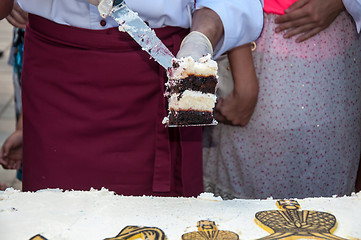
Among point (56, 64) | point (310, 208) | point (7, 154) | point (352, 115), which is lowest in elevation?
point (7, 154)

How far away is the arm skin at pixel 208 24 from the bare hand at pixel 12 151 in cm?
125

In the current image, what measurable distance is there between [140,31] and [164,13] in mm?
243

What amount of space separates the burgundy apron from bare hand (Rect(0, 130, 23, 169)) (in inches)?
23.6

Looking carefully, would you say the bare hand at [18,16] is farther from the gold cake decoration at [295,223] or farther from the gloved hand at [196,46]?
the gold cake decoration at [295,223]

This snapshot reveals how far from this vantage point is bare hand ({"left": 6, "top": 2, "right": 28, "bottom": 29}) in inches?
97.8

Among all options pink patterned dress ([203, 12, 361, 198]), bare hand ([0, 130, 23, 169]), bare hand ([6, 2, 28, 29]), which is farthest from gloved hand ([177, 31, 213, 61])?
bare hand ([0, 130, 23, 169])

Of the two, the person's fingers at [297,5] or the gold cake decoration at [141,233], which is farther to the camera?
the person's fingers at [297,5]

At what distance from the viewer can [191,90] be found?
1.72 meters

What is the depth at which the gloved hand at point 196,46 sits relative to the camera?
174 centimetres

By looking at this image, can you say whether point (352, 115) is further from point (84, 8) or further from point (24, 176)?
point (24, 176)

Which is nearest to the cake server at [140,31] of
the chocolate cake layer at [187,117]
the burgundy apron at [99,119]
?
the chocolate cake layer at [187,117]

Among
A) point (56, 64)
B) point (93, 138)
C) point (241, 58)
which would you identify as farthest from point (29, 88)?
point (241, 58)

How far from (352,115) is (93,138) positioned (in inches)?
42.7

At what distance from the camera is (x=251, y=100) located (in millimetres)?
2312
